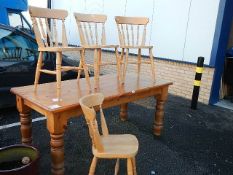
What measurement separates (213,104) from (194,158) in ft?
9.31

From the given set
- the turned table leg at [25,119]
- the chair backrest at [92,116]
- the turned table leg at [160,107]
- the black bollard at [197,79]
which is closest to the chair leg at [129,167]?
the chair backrest at [92,116]

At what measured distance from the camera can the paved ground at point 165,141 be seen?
3242 millimetres

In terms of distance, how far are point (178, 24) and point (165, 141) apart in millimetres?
3417

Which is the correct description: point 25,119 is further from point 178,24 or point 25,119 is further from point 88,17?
point 178,24

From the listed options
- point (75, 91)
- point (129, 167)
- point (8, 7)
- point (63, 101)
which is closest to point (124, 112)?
point (75, 91)

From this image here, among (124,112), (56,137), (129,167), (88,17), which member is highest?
(88,17)

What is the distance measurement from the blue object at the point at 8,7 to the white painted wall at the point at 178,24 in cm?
309

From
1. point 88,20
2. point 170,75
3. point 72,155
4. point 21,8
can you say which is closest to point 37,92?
point 72,155

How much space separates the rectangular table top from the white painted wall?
8.18 feet

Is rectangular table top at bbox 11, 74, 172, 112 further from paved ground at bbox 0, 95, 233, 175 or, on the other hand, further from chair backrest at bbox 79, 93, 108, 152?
paved ground at bbox 0, 95, 233, 175

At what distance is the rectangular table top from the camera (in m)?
2.60

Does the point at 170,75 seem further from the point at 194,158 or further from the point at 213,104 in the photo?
the point at 194,158

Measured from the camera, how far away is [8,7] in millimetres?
7879

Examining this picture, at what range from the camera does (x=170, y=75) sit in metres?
6.61
